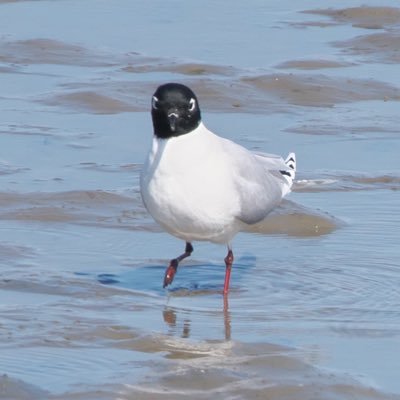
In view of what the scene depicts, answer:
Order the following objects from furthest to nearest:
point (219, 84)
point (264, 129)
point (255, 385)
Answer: point (219, 84)
point (264, 129)
point (255, 385)

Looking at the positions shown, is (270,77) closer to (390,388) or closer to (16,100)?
(16,100)

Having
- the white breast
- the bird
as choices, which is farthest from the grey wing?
the white breast

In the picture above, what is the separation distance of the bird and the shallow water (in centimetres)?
41

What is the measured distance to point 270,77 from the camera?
13.5m

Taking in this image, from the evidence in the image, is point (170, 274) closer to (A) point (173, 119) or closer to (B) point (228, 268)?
(B) point (228, 268)

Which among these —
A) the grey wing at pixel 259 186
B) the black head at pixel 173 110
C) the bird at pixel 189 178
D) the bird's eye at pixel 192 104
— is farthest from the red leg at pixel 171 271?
the bird's eye at pixel 192 104

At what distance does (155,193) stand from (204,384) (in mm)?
1648

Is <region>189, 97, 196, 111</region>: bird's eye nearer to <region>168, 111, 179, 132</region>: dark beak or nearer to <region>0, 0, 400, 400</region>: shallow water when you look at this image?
<region>168, 111, 179, 132</region>: dark beak

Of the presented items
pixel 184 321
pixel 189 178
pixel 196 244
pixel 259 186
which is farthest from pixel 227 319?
pixel 196 244

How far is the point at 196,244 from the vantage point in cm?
930

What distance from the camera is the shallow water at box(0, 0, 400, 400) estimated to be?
271 inches

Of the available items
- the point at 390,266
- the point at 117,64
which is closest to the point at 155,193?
the point at 390,266

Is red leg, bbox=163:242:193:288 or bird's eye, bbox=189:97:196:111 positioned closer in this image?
bird's eye, bbox=189:97:196:111

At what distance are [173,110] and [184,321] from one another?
44.9 inches
